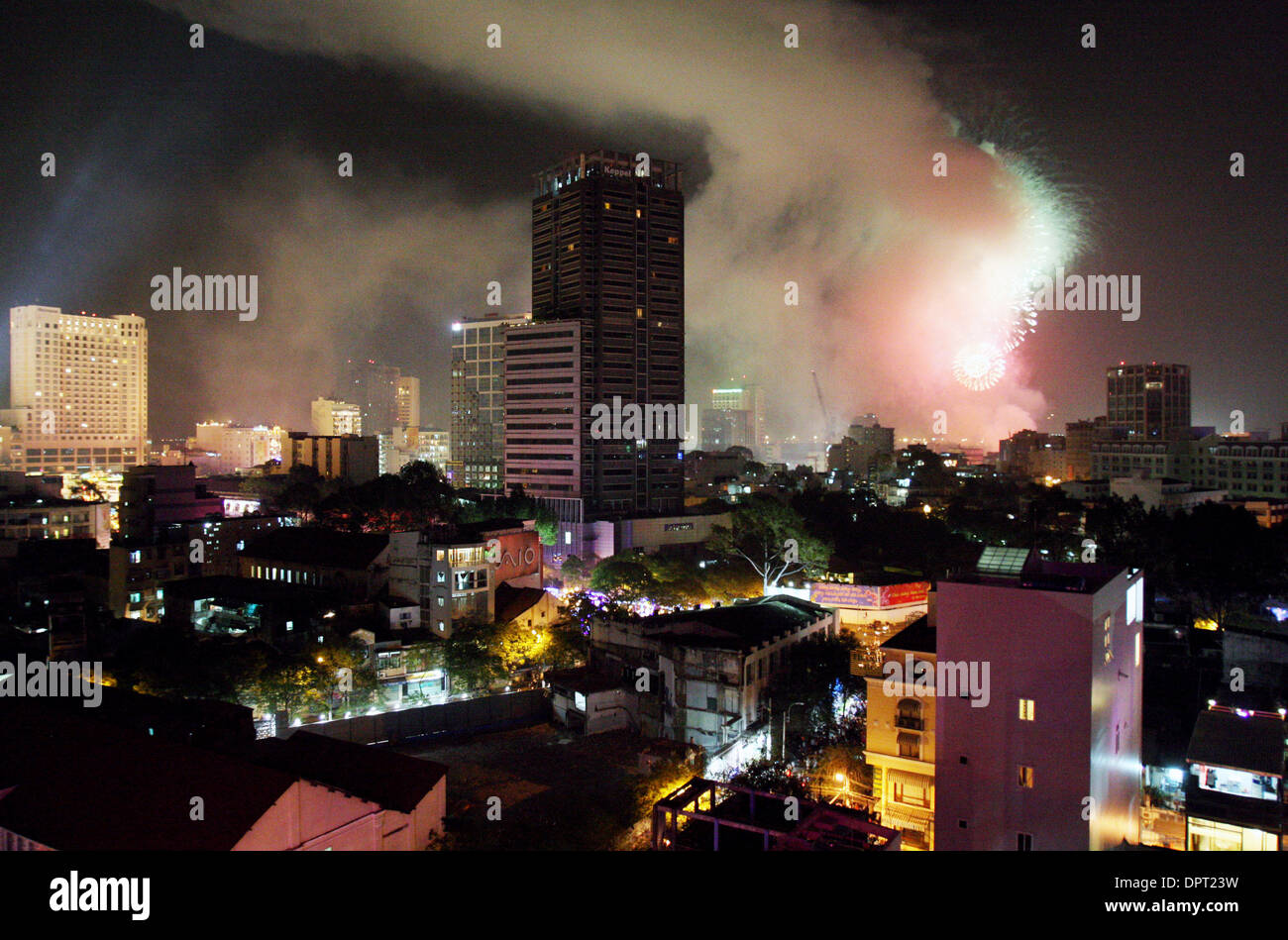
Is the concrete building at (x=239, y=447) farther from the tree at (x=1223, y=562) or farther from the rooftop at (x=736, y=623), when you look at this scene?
the tree at (x=1223, y=562)

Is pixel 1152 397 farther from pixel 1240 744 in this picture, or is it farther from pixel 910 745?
pixel 910 745

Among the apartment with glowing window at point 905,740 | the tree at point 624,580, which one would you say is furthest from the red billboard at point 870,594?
the apartment with glowing window at point 905,740

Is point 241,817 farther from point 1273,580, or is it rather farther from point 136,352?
point 136,352

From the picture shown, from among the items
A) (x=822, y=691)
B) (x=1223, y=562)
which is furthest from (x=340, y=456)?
(x=1223, y=562)

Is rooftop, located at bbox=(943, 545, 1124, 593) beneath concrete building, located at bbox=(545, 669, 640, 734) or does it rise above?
above

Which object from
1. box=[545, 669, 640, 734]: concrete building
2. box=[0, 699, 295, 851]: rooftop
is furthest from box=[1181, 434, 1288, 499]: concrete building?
box=[0, 699, 295, 851]: rooftop


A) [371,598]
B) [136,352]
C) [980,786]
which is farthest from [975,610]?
[136,352]

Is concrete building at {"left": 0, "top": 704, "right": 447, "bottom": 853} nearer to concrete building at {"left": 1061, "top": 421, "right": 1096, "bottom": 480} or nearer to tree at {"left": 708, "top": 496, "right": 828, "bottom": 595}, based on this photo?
tree at {"left": 708, "top": 496, "right": 828, "bottom": 595}
